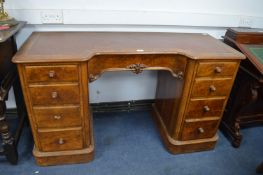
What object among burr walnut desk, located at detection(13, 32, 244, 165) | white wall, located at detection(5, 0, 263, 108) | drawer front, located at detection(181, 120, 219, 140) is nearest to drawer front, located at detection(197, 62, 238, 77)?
burr walnut desk, located at detection(13, 32, 244, 165)

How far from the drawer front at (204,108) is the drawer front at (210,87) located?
55 millimetres

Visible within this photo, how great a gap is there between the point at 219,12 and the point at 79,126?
1452 mm

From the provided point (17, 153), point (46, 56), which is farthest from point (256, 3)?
point (17, 153)

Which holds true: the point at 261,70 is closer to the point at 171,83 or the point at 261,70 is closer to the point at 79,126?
the point at 171,83

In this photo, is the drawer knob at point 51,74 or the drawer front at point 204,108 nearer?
the drawer knob at point 51,74

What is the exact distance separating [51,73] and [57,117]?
317mm

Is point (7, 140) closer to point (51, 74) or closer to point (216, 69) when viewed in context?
point (51, 74)

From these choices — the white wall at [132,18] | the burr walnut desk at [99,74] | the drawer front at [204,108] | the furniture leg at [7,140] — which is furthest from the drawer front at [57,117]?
the drawer front at [204,108]

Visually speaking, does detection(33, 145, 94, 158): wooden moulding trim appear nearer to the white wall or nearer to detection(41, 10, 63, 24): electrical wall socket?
the white wall

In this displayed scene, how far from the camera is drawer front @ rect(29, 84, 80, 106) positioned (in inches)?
50.8

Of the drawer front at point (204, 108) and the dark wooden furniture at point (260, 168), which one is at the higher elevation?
the drawer front at point (204, 108)

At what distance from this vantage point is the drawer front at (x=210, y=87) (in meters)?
1.46

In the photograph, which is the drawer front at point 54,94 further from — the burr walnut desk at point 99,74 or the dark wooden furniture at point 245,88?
the dark wooden furniture at point 245,88

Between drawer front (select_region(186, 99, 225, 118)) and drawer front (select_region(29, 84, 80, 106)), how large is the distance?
775 mm
